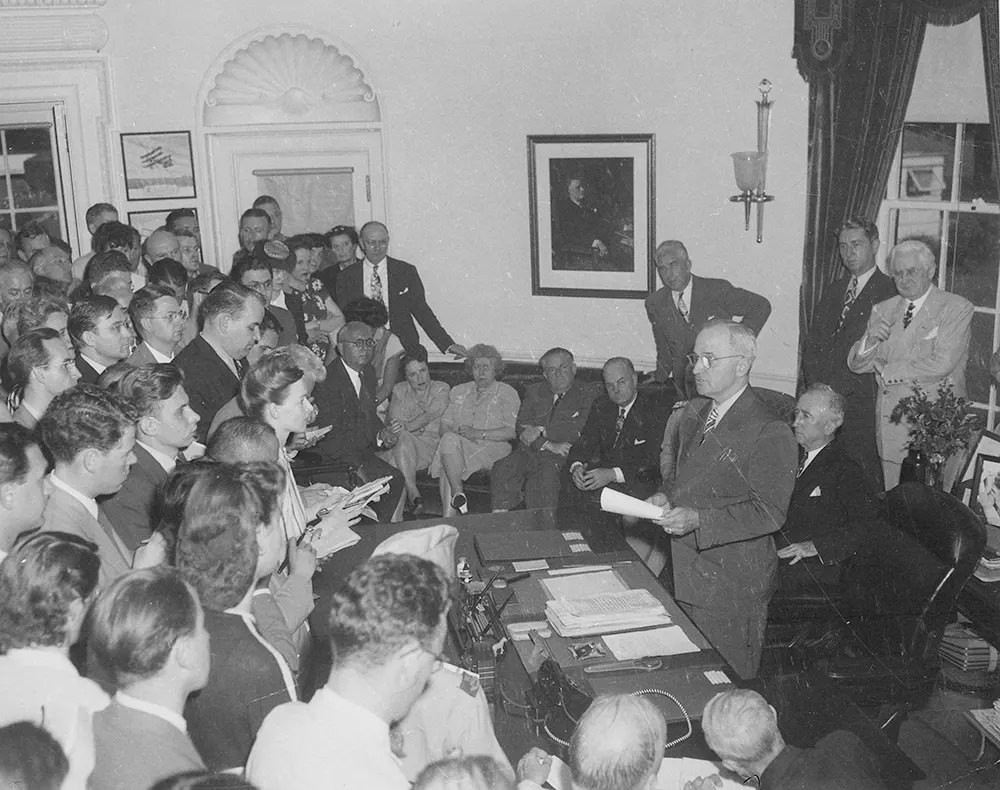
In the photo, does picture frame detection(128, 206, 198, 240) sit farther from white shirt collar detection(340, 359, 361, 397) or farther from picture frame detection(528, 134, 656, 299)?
white shirt collar detection(340, 359, 361, 397)

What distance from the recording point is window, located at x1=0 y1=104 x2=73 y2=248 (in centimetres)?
779

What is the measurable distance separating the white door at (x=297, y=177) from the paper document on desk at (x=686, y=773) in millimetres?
6097

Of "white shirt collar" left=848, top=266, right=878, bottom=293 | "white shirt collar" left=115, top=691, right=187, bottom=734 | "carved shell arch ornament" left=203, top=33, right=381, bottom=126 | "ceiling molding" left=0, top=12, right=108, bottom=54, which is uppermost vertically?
"ceiling molding" left=0, top=12, right=108, bottom=54

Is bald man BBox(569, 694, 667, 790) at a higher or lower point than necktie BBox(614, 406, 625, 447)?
higher

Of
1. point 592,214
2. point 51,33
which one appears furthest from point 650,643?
point 51,33

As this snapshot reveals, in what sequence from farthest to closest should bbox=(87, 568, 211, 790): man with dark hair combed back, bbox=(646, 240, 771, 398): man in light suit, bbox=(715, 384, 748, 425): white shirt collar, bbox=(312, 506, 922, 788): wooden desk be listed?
1. bbox=(646, 240, 771, 398): man in light suit
2. bbox=(715, 384, 748, 425): white shirt collar
3. bbox=(312, 506, 922, 788): wooden desk
4. bbox=(87, 568, 211, 790): man with dark hair combed back

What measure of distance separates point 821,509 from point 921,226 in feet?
9.09

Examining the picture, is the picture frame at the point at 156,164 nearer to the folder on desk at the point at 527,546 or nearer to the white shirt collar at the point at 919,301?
the folder on desk at the point at 527,546

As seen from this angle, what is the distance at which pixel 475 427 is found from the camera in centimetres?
626

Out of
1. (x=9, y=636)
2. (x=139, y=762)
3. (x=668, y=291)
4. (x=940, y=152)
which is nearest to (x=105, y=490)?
(x=9, y=636)

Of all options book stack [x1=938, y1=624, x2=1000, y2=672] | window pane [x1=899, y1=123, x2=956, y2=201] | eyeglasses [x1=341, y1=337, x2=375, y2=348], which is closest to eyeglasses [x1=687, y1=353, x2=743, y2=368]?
book stack [x1=938, y1=624, x2=1000, y2=672]

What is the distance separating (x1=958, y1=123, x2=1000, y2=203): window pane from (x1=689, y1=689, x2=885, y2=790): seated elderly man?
4168mm

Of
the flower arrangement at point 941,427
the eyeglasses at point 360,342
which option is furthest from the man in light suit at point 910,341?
the eyeglasses at point 360,342

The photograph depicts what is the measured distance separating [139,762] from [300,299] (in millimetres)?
4825
